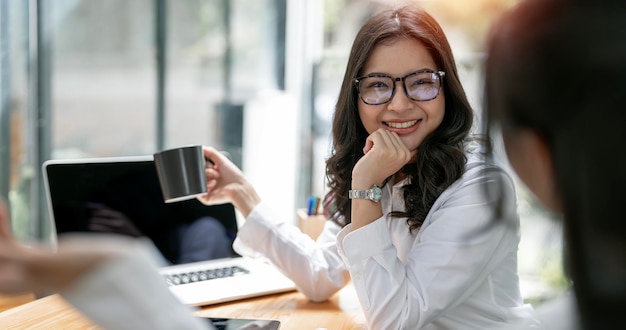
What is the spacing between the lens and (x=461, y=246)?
1.53 metres

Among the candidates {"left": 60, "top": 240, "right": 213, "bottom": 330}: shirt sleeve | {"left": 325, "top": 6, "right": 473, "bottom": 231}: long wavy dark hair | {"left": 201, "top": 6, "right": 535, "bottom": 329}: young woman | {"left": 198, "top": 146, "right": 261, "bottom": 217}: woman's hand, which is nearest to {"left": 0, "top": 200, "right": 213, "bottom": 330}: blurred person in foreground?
{"left": 60, "top": 240, "right": 213, "bottom": 330}: shirt sleeve

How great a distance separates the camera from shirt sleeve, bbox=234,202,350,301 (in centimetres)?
190

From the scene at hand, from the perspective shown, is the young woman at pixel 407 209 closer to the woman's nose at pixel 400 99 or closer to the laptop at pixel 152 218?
the woman's nose at pixel 400 99

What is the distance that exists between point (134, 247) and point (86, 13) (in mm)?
3425

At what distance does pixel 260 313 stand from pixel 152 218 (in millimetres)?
505

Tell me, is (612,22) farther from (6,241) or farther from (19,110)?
(19,110)

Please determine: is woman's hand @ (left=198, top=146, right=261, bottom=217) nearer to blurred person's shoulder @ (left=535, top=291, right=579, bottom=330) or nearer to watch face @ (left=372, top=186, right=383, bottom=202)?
watch face @ (left=372, top=186, right=383, bottom=202)

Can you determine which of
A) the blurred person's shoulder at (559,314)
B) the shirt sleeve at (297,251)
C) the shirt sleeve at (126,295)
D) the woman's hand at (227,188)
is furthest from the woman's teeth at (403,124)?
the shirt sleeve at (126,295)

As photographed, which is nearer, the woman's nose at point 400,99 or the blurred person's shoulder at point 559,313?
the blurred person's shoulder at point 559,313

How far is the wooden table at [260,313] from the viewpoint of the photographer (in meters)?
1.64

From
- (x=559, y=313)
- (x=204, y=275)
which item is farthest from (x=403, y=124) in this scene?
(x=559, y=313)

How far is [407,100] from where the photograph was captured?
1.71 m

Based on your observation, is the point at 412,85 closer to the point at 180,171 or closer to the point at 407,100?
the point at 407,100

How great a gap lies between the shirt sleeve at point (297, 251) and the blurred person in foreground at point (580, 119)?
1.13 m
